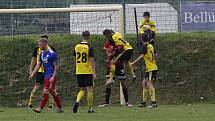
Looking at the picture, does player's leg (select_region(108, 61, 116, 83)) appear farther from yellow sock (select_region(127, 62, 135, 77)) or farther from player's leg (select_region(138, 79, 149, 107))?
player's leg (select_region(138, 79, 149, 107))

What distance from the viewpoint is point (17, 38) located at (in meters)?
24.9

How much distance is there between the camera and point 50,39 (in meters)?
25.0

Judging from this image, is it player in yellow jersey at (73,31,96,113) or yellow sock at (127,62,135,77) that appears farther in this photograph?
yellow sock at (127,62,135,77)

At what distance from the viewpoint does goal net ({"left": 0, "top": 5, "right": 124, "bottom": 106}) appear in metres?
23.5

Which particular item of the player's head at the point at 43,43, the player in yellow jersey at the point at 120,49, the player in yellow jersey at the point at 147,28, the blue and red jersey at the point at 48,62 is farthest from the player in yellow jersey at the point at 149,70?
the player's head at the point at 43,43

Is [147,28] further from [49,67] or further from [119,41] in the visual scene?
[49,67]

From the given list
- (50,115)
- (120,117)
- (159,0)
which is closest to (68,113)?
(50,115)

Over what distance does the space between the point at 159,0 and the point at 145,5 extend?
3.79 ft

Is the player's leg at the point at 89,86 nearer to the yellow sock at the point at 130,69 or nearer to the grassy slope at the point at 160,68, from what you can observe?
the yellow sock at the point at 130,69

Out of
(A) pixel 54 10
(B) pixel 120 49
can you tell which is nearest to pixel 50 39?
(A) pixel 54 10

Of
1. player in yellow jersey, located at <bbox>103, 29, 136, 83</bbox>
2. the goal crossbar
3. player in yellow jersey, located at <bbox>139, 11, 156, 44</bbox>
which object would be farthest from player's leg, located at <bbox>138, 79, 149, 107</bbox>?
the goal crossbar

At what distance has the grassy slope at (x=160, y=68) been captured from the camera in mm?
23656

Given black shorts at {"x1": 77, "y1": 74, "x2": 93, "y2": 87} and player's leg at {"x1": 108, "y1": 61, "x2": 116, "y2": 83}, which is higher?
player's leg at {"x1": 108, "y1": 61, "x2": 116, "y2": 83}

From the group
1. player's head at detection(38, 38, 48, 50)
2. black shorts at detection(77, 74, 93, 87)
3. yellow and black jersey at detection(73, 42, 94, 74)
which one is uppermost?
player's head at detection(38, 38, 48, 50)
